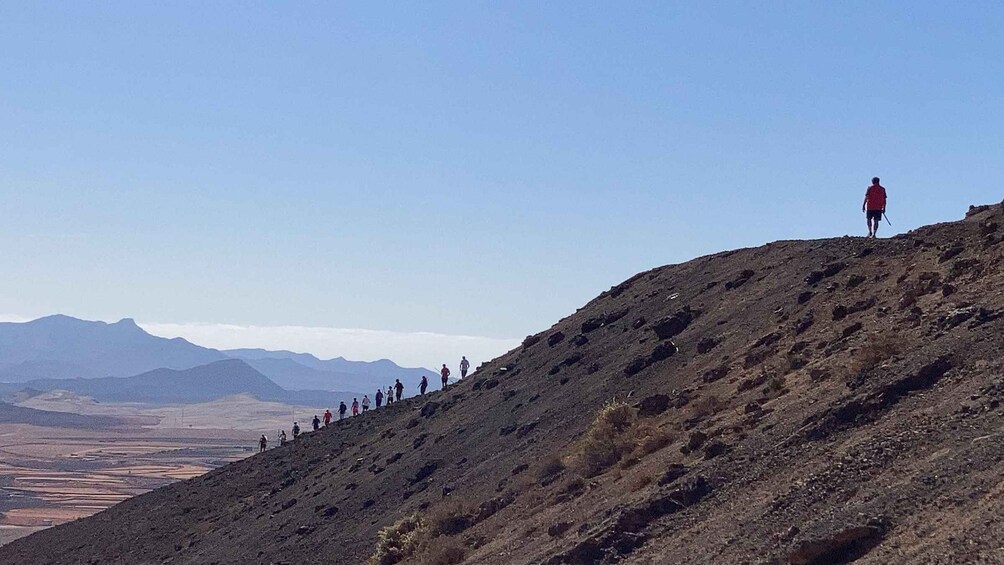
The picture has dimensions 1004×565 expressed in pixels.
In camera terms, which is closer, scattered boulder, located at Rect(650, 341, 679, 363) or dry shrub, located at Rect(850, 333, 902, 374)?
dry shrub, located at Rect(850, 333, 902, 374)

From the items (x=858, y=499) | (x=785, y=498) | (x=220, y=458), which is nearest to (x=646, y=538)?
(x=785, y=498)

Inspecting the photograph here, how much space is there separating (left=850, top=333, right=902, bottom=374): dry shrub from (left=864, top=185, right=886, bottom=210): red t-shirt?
7.60m

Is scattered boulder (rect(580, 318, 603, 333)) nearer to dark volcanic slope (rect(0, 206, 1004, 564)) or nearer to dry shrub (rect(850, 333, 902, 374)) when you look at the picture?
dark volcanic slope (rect(0, 206, 1004, 564))

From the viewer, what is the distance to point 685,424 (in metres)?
18.3

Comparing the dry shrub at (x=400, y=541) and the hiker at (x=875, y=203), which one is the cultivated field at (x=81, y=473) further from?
the hiker at (x=875, y=203)

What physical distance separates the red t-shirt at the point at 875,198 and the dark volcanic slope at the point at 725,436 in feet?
4.00

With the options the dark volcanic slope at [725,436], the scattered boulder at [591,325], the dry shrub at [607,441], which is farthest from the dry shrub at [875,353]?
the scattered boulder at [591,325]

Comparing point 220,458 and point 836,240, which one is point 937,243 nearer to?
point 836,240

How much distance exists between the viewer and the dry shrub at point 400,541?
2047 centimetres

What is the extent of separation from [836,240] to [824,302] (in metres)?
6.32

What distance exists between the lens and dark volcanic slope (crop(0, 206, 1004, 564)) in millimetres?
11203

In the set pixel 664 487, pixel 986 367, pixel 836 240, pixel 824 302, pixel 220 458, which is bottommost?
pixel 220 458

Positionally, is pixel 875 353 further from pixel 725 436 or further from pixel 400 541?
pixel 400 541

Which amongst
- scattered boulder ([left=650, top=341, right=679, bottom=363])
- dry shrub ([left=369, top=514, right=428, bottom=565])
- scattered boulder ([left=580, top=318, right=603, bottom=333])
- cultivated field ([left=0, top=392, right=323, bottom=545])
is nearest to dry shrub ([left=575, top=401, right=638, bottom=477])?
dry shrub ([left=369, top=514, right=428, bottom=565])
